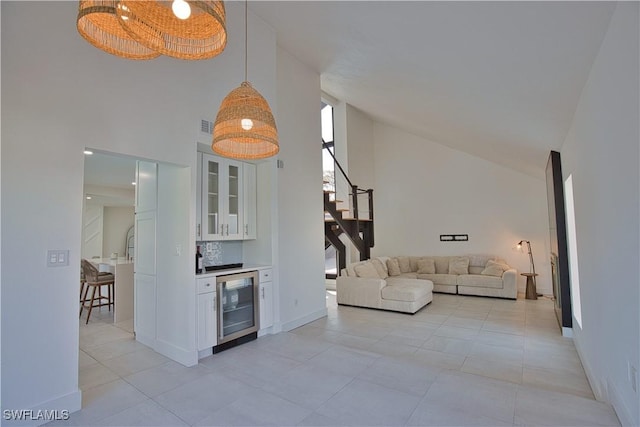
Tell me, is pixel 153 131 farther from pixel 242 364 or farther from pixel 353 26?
pixel 242 364

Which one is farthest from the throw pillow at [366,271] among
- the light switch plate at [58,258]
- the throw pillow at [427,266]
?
the light switch plate at [58,258]

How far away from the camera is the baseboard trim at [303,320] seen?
4.50m

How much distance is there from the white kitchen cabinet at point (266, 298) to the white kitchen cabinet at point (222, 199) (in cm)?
64

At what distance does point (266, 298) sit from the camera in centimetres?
425

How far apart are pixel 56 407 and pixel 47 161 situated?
6.16 feet

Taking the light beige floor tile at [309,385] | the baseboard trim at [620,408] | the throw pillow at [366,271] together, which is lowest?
the light beige floor tile at [309,385]

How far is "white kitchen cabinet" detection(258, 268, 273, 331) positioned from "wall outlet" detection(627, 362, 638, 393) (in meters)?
3.53

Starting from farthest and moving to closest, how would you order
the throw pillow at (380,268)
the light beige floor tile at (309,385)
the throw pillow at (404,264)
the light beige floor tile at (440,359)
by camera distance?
the throw pillow at (404,264) < the throw pillow at (380,268) < the light beige floor tile at (440,359) < the light beige floor tile at (309,385)

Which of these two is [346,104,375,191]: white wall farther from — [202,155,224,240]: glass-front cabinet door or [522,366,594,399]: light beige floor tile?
[522,366,594,399]: light beige floor tile

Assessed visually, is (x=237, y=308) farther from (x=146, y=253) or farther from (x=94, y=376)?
(x=94, y=376)

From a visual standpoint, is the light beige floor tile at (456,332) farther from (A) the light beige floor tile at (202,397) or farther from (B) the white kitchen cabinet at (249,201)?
(B) the white kitchen cabinet at (249,201)

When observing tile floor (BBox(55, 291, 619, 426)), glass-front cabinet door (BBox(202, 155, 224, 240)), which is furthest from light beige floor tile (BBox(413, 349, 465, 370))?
glass-front cabinet door (BBox(202, 155, 224, 240))

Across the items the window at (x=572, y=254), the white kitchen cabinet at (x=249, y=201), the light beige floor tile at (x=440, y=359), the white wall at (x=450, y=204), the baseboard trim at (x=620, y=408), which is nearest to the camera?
the baseboard trim at (x=620, y=408)

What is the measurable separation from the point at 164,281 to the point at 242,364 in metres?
1.35
